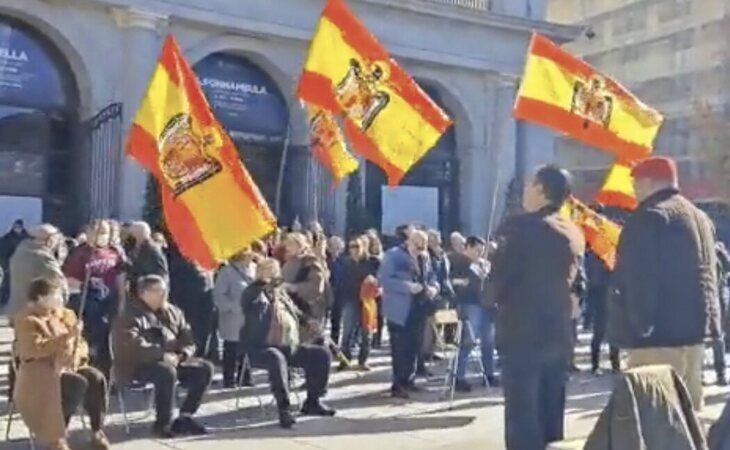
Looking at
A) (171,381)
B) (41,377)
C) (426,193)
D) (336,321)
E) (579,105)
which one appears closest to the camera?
(41,377)

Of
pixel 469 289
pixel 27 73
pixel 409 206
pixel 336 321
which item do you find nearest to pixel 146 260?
pixel 469 289

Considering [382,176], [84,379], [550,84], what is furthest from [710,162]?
[84,379]

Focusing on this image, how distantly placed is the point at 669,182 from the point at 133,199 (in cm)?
1419

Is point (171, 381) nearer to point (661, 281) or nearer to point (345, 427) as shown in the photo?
point (345, 427)

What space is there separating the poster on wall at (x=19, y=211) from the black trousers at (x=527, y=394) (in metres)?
13.8

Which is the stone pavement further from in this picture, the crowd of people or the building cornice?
the building cornice

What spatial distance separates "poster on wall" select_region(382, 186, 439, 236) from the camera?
953 inches

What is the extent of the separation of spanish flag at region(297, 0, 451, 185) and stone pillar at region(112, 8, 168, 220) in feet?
29.6

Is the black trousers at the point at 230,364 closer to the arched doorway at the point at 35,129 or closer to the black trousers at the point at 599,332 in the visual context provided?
the black trousers at the point at 599,332

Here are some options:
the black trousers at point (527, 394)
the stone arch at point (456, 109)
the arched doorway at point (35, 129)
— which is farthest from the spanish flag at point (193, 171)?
the stone arch at point (456, 109)

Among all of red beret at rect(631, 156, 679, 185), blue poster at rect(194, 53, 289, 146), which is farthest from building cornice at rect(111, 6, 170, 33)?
red beret at rect(631, 156, 679, 185)

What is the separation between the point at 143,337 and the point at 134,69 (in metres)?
11.2

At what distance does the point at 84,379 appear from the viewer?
28.4ft

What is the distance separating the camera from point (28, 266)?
10.5 m
